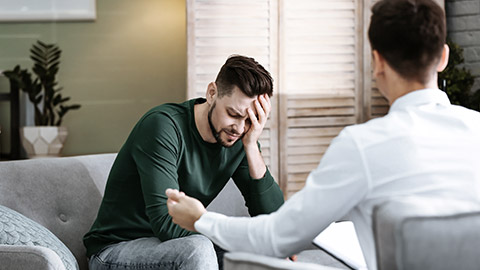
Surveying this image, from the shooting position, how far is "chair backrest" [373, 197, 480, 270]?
2.83 feet

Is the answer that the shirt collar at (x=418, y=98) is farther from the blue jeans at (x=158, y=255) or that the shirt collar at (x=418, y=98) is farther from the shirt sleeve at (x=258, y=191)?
the shirt sleeve at (x=258, y=191)

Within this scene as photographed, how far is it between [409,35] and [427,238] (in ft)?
1.26

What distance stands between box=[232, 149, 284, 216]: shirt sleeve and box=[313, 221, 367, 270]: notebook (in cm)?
25

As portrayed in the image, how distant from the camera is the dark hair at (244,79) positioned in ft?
6.40

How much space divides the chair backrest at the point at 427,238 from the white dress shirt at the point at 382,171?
112 millimetres

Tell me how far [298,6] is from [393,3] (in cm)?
323

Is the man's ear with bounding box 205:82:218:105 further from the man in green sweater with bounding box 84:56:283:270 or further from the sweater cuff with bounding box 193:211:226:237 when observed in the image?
the sweater cuff with bounding box 193:211:226:237

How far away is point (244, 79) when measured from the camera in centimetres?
195

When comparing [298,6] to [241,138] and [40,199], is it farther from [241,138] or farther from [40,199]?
[40,199]

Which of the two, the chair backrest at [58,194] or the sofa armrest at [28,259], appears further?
the chair backrest at [58,194]

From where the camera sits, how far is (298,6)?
4.25m

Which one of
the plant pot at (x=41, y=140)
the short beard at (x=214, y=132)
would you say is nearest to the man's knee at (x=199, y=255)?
the short beard at (x=214, y=132)

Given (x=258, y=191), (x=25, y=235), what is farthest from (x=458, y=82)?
(x=25, y=235)

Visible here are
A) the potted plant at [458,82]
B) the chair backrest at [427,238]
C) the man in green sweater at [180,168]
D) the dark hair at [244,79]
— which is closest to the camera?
the chair backrest at [427,238]
